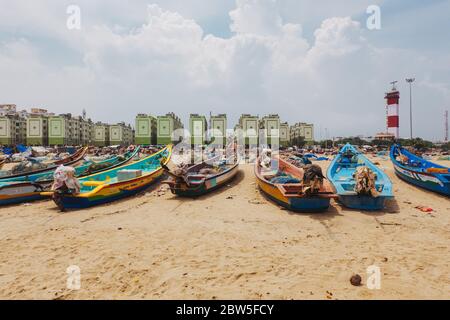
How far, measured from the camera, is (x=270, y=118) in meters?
68.8

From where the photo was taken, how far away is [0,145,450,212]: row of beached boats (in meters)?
7.46

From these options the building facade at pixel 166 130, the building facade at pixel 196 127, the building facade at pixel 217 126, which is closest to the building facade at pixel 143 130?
the building facade at pixel 166 130

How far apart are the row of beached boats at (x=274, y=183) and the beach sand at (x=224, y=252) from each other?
521 millimetres

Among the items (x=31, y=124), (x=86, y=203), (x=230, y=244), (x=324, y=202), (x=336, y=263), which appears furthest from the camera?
(x=31, y=124)

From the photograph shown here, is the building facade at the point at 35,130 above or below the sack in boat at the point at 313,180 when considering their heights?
above

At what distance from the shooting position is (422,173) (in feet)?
32.8

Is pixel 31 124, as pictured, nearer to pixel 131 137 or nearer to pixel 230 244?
pixel 131 137

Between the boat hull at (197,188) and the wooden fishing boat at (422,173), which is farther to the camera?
the boat hull at (197,188)

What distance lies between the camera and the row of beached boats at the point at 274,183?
7.46 m

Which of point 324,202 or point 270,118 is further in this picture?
point 270,118

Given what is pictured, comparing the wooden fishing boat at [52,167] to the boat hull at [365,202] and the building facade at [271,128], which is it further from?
the building facade at [271,128]
